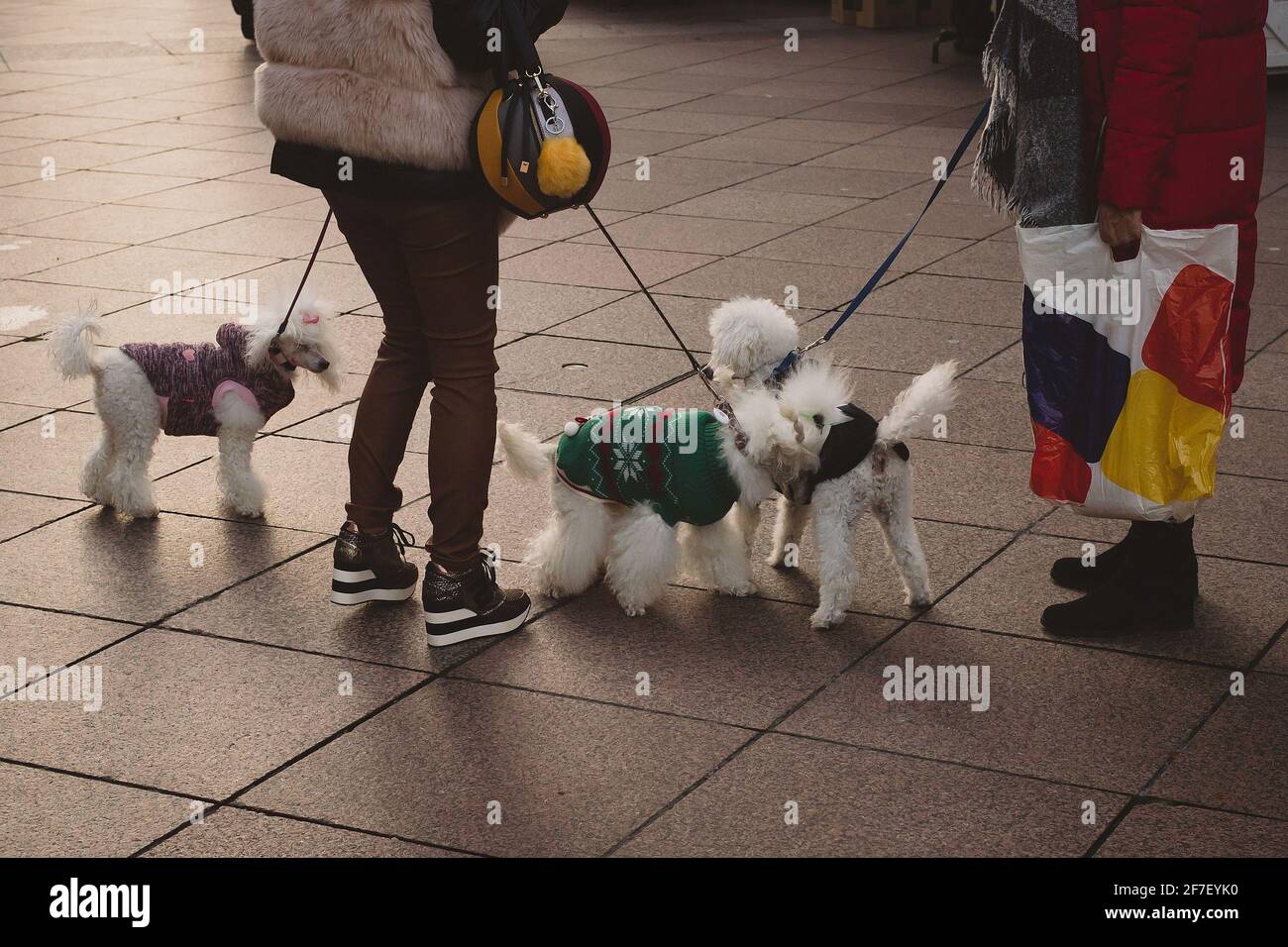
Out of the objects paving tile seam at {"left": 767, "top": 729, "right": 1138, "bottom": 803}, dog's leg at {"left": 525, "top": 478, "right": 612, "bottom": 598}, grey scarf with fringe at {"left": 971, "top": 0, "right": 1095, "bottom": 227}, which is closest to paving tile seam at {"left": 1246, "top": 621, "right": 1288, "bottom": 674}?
paving tile seam at {"left": 767, "top": 729, "right": 1138, "bottom": 803}

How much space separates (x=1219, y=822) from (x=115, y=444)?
366 cm

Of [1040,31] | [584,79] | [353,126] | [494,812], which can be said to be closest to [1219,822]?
[494,812]

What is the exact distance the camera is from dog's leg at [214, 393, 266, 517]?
514 centimetres

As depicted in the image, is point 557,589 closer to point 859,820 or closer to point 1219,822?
point 859,820

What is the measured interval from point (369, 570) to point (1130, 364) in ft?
7.32

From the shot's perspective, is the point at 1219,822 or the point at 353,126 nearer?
the point at 1219,822

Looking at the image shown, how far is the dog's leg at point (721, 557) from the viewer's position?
4535mm

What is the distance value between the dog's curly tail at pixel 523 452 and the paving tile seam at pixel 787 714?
3.78ft

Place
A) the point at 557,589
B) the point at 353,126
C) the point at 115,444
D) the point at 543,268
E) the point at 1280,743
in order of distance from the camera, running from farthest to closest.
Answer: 1. the point at 543,268
2. the point at 115,444
3. the point at 557,589
4. the point at 353,126
5. the point at 1280,743

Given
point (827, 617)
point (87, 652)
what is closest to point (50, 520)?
point (87, 652)

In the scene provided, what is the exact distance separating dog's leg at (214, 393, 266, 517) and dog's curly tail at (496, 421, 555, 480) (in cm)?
98

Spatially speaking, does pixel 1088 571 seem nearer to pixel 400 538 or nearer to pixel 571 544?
pixel 571 544

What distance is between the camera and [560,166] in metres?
3.79

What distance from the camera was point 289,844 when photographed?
11.0ft
